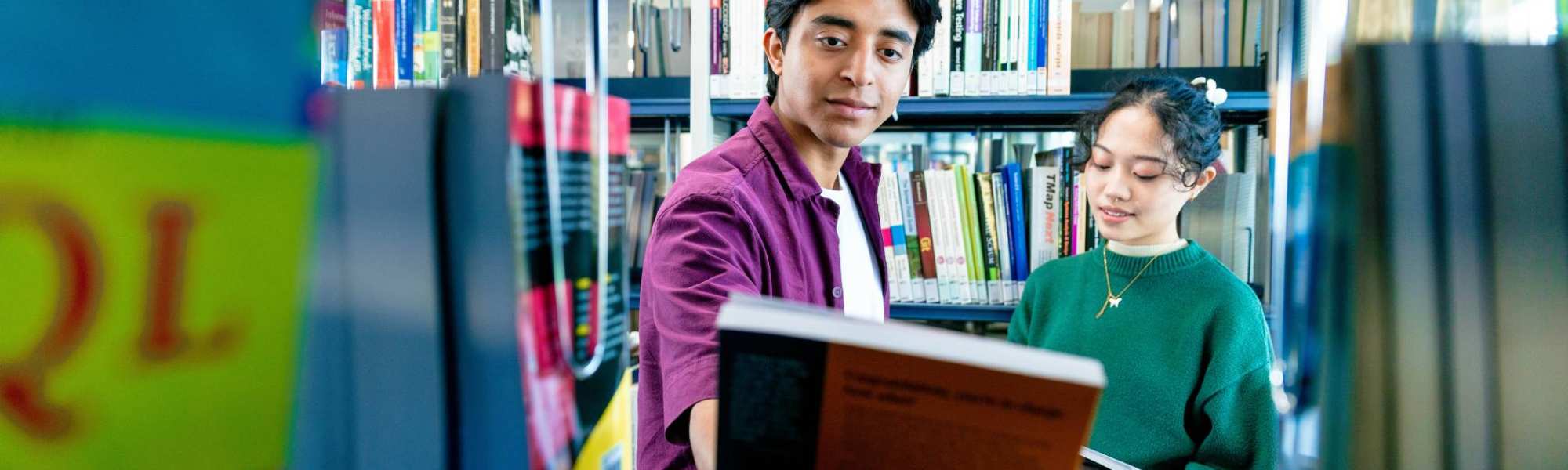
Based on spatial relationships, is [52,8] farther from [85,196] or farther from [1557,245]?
[1557,245]

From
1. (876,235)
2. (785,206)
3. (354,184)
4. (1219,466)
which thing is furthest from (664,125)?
(354,184)

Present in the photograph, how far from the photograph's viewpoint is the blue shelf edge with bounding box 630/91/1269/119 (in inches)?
66.8

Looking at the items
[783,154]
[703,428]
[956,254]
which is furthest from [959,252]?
[703,428]

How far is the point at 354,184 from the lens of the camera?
14.1 inches

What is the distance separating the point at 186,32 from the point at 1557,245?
1.82 feet

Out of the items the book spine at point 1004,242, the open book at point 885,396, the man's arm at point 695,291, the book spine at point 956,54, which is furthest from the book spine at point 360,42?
the book spine at point 1004,242

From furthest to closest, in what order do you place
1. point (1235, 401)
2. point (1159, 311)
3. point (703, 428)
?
point (1159, 311)
point (1235, 401)
point (703, 428)

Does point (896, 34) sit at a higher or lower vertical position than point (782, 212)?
higher

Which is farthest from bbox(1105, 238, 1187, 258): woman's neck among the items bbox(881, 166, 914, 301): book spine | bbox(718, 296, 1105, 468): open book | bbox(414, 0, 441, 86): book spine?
bbox(414, 0, 441, 86): book spine

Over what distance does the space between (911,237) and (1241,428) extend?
0.74m

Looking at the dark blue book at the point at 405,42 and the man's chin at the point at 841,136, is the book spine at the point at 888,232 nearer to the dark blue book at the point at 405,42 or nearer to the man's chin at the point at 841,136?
the man's chin at the point at 841,136

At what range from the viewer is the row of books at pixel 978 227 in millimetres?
1862

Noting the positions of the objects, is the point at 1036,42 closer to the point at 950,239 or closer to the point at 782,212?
the point at 950,239

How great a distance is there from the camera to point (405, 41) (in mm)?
484
